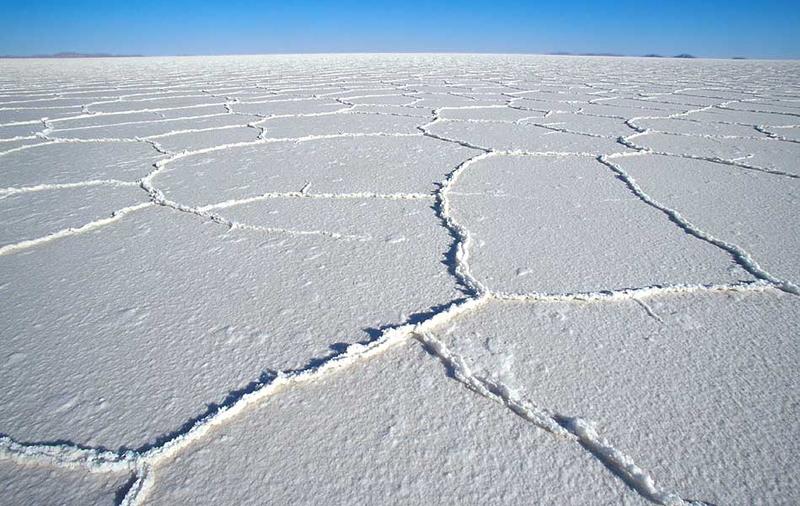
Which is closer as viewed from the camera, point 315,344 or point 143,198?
point 315,344

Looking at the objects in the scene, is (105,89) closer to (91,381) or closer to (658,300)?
(91,381)

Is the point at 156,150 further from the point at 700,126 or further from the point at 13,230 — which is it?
the point at 700,126

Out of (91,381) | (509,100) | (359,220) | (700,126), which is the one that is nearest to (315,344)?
(91,381)

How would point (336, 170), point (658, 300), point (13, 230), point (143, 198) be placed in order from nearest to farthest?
point (658, 300) < point (13, 230) < point (143, 198) < point (336, 170)

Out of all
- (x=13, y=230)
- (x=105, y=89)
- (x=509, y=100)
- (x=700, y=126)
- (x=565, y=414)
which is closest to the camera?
(x=565, y=414)

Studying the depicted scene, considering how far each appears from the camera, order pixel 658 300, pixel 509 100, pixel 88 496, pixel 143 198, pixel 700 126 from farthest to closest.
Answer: pixel 509 100, pixel 700 126, pixel 143 198, pixel 658 300, pixel 88 496

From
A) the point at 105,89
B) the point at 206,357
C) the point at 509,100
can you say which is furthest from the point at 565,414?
the point at 105,89
